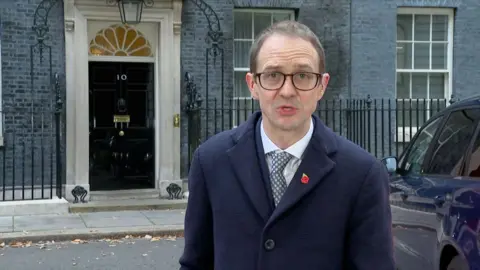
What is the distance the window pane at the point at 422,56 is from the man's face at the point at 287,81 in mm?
11395

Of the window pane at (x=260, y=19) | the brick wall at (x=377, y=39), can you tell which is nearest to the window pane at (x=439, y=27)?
the brick wall at (x=377, y=39)

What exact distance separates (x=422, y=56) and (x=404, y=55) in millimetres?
375

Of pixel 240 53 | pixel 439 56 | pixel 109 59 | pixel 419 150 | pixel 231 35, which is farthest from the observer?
pixel 439 56

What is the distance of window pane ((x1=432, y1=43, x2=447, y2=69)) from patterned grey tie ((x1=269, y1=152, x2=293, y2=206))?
457 inches

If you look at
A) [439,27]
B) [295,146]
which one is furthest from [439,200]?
[439,27]

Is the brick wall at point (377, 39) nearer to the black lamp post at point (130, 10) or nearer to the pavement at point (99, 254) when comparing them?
the black lamp post at point (130, 10)

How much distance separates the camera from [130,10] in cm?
1105

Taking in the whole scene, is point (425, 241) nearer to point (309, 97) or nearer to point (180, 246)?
point (309, 97)

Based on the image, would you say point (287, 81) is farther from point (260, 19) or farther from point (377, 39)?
point (377, 39)

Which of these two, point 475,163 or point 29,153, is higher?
point 475,163

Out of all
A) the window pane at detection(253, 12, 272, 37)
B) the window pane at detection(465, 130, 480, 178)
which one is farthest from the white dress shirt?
the window pane at detection(253, 12, 272, 37)

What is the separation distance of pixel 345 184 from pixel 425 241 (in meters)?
2.58

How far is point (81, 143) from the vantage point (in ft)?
36.3

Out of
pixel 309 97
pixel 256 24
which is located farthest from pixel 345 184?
pixel 256 24
